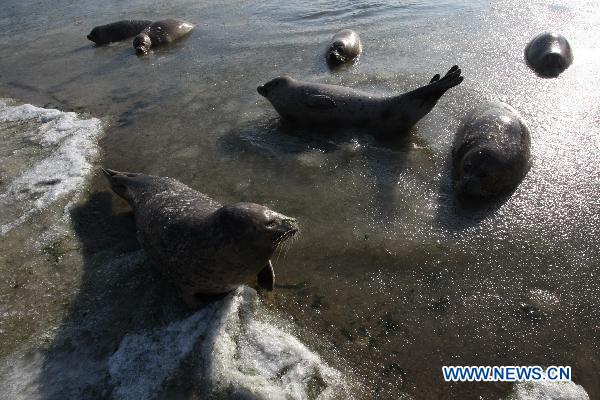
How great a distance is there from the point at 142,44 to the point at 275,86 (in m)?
4.45

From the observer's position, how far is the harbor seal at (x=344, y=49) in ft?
23.8

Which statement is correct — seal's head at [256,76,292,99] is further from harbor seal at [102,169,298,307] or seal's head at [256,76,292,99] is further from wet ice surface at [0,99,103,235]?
harbor seal at [102,169,298,307]

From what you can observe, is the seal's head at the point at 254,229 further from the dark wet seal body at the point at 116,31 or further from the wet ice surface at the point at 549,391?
the dark wet seal body at the point at 116,31

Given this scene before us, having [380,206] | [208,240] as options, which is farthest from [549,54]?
Answer: [208,240]

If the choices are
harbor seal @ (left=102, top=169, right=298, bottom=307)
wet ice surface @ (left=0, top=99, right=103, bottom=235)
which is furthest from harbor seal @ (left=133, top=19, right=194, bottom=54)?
harbor seal @ (left=102, top=169, right=298, bottom=307)

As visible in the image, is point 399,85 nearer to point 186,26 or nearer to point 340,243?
point 340,243

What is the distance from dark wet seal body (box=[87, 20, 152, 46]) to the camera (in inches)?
396

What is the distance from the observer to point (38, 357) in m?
3.10

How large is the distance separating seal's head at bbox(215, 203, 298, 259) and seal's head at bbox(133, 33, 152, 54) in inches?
280

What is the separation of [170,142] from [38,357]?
3106 mm

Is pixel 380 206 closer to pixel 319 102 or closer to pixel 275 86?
pixel 319 102

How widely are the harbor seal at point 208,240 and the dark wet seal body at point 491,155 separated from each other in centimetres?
209

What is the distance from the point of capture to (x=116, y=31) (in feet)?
33.6

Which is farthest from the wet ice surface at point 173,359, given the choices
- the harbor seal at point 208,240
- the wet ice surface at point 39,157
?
the wet ice surface at point 39,157
